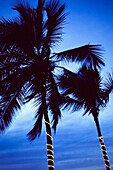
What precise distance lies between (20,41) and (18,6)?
106 centimetres

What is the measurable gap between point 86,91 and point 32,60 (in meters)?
2.10

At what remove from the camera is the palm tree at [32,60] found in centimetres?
695

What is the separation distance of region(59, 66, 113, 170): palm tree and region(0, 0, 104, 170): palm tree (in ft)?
1.67

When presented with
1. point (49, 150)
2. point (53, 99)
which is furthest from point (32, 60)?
point (49, 150)

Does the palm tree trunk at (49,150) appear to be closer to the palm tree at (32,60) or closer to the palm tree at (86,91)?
the palm tree at (32,60)

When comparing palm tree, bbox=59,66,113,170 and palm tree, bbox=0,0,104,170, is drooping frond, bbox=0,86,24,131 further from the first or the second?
palm tree, bbox=59,66,113,170

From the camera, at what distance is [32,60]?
7.29 meters

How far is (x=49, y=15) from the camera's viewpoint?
737cm

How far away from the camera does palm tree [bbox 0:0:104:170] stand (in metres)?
6.95

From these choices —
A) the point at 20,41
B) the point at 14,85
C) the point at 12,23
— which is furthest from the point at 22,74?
the point at 12,23

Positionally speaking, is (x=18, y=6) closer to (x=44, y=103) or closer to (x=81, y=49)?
(x=81, y=49)

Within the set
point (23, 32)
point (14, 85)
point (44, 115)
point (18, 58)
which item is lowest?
point (44, 115)

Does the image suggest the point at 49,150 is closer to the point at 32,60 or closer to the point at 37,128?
the point at 37,128

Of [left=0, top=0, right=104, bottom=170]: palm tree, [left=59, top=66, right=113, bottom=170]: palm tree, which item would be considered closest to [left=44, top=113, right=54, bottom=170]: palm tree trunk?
[left=0, top=0, right=104, bottom=170]: palm tree
